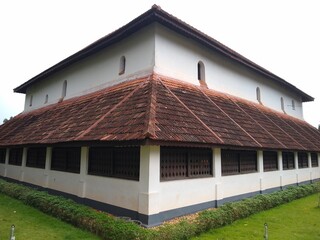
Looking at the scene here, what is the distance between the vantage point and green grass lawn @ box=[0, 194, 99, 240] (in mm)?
6953

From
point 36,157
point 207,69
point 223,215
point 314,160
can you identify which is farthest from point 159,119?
point 314,160

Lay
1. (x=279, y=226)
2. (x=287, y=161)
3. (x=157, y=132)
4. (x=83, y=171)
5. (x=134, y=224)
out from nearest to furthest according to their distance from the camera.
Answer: (x=134, y=224), (x=157, y=132), (x=279, y=226), (x=83, y=171), (x=287, y=161)

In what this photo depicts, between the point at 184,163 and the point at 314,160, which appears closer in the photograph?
the point at 184,163

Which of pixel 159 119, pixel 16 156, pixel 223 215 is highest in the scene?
pixel 159 119

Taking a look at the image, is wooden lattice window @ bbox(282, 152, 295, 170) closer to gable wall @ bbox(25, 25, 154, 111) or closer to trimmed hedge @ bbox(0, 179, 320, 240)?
trimmed hedge @ bbox(0, 179, 320, 240)

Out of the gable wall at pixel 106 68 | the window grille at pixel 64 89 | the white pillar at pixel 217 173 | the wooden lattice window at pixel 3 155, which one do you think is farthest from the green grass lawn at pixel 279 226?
the wooden lattice window at pixel 3 155

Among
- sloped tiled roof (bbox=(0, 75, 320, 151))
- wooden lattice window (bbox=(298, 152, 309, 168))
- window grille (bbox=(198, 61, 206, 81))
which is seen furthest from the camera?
wooden lattice window (bbox=(298, 152, 309, 168))

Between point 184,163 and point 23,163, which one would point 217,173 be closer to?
point 184,163

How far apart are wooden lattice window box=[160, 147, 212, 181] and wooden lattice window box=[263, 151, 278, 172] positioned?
4.79m

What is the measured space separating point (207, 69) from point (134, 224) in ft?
26.9

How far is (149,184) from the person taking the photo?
23.0ft

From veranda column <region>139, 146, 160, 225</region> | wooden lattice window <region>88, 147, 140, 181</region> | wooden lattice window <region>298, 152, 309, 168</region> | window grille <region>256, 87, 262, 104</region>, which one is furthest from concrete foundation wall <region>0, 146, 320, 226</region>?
window grille <region>256, 87, 262, 104</region>

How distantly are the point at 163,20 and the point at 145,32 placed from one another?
1.03 metres

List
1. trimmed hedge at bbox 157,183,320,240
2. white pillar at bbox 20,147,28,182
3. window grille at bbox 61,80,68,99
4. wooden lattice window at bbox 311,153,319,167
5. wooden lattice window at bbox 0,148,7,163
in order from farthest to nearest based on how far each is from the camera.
A: wooden lattice window at bbox 311,153,319,167
wooden lattice window at bbox 0,148,7,163
window grille at bbox 61,80,68,99
white pillar at bbox 20,147,28,182
trimmed hedge at bbox 157,183,320,240
